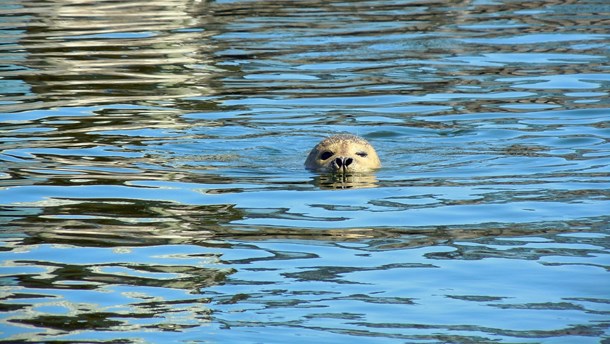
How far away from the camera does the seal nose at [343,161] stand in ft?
38.2

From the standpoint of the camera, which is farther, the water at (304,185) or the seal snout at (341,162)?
the seal snout at (341,162)

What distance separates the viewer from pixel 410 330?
6.95 m

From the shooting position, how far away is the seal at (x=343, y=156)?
1172cm

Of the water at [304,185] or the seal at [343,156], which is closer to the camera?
the water at [304,185]

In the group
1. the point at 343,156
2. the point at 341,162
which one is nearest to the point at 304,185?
the point at 341,162

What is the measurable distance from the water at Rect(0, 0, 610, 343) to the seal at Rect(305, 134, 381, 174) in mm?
186

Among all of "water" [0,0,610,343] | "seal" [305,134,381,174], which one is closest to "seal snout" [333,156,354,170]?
"seal" [305,134,381,174]

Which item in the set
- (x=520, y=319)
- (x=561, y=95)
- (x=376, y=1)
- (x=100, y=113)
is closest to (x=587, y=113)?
(x=561, y=95)

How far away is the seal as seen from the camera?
461 inches

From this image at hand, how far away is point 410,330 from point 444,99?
8.72 metres

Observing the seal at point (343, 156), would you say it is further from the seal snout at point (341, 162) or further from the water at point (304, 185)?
the water at point (304, 185)

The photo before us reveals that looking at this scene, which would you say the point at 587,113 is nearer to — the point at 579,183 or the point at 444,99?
the point at 444,99

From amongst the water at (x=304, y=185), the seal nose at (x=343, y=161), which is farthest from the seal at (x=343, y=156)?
the water at (x=304, y=185)

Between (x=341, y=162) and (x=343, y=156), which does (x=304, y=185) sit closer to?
(x=341, y=162)
